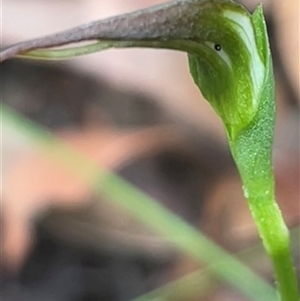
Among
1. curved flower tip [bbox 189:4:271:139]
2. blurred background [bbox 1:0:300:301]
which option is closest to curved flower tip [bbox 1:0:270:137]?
curved flower tip [bbox 189:4:271:139]

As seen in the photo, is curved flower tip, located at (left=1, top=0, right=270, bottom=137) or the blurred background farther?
the blurred background

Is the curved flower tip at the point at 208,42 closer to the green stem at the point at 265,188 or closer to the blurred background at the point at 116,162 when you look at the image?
the green stem at the point at 265,188

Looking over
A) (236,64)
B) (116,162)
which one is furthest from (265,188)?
(116,162)

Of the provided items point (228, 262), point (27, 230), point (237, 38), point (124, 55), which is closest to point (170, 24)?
point (237, 38)

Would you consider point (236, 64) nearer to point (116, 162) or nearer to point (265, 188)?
point (265, 188)

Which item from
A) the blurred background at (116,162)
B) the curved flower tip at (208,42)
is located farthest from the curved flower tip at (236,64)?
the blurred background at (116,162)

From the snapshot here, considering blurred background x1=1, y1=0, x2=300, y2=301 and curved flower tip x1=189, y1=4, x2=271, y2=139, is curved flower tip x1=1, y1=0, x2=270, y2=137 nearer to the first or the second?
curved flower tip x1=189, y1=4, x2=271, y2=139

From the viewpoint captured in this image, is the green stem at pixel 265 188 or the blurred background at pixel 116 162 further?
the blurred background at pixel 116 162

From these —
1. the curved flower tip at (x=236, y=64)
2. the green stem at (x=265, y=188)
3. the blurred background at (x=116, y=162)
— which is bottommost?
the blurred background at (x=116, y=162)
